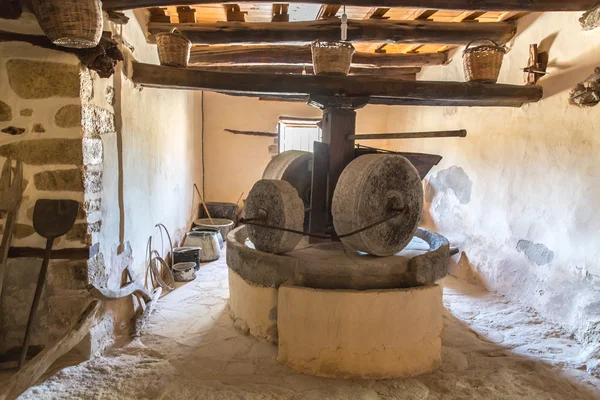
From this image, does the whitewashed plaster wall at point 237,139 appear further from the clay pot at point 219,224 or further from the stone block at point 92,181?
the stone block at point 92,181

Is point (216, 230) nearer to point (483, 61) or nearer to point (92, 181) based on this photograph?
point (92, 181)

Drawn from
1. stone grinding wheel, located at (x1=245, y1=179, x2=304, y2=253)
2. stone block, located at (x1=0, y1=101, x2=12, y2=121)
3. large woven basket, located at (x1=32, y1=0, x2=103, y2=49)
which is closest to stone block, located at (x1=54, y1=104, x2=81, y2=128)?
stone block, located at (x1=0, y1=101, x2=12, y2=121)

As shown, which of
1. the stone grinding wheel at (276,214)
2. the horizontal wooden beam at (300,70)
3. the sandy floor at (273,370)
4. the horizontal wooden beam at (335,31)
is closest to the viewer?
the sandy floor at (273,370)

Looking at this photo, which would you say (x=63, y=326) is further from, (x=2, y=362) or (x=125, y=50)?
(x=125, y=50)

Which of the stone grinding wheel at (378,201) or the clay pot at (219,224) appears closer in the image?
the stone grinding wheel at (378,201)

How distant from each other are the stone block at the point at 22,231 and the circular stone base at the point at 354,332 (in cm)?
147

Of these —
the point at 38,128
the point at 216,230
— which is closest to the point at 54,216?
the point at 38,128

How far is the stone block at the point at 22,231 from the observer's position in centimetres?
221

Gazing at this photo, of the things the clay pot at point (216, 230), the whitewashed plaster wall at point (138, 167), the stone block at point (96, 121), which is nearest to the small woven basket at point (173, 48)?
the whitewashed plaster wall at point (138, 167)

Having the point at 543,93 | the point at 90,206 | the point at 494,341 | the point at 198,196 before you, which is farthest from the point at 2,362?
the point at 543,93

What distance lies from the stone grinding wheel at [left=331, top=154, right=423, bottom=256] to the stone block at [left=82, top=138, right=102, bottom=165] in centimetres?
154

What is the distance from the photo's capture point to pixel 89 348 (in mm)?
2320

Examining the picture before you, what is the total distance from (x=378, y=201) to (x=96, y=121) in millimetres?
1829

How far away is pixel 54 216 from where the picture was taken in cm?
222
